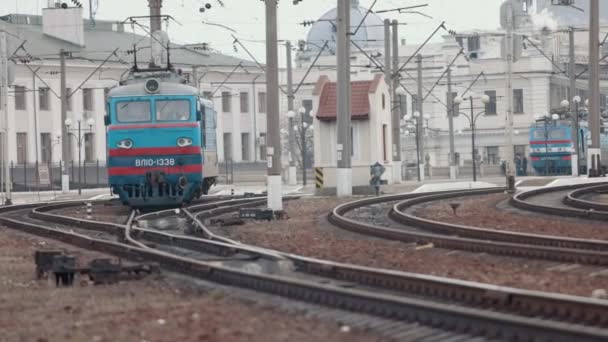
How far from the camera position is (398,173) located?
57.8m

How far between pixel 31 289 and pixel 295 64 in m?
99.2

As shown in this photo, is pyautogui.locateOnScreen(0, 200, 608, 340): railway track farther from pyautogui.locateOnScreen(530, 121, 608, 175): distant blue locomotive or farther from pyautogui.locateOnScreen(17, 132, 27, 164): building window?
pyautogui.locateOnScreen(17, 132, 27, 164): building window

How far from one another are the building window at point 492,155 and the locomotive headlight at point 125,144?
69.6 meters

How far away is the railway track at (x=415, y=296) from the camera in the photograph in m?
8.43

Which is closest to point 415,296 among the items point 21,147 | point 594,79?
point 594,79

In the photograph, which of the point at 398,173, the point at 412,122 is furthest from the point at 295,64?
the point at 398,173

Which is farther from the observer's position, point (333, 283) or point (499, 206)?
point (499, 206)

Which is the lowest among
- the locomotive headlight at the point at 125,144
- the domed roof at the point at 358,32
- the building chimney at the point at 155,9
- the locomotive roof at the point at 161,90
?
the locomotive headlight at the point at 125,144

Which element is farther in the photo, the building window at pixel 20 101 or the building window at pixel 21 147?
the building window at pixel 20 101

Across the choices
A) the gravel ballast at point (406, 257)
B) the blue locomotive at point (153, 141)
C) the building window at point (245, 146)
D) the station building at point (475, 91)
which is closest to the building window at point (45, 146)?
the building window at point (245, 146)

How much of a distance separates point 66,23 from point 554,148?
32.8 meters

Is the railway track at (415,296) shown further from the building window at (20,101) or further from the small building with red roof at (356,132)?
the building window at (20,101)

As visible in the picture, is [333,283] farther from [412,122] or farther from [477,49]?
[477,49]

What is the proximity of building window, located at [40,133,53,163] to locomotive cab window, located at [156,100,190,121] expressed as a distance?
51034 millimetres
